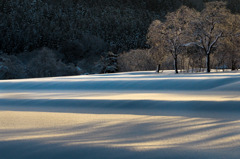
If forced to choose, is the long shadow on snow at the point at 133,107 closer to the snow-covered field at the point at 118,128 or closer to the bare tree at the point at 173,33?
the snow-covered field at the point at 118,128

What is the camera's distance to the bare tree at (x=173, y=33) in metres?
22.0

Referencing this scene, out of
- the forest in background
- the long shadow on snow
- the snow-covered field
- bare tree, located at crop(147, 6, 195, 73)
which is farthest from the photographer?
the forest in background

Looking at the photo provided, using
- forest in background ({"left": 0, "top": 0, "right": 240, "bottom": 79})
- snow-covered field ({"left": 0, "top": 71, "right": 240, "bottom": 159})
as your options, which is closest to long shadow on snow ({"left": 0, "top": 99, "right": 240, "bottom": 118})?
snow-covered field ({"left": 0, "top": 71, "right": 240, "bottom": 159})

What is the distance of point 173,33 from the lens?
2208 centimetres

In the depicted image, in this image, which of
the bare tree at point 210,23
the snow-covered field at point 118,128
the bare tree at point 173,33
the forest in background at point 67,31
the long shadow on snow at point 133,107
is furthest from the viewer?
the forest in background at point 67,31

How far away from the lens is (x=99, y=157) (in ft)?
Result: 10.8

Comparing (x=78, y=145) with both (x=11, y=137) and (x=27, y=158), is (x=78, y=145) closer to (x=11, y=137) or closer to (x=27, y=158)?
(x=27, y=158)

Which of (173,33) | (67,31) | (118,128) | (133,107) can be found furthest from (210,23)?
(67,31)

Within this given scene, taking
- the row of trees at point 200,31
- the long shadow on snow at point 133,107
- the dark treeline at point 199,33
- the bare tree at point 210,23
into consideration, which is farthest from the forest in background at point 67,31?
Result: the long shadow on snow at point 133,107

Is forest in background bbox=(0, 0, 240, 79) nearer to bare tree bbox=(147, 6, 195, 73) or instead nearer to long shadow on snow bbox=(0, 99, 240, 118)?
bare tree bbox=(147, 6, 195, 73)

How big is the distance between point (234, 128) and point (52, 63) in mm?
31260

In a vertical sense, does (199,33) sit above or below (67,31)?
below

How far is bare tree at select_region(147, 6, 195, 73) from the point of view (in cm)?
2195

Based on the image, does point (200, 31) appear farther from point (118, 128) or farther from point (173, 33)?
point (118, 128)
